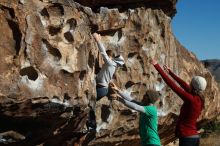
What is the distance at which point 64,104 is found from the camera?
8.24 m

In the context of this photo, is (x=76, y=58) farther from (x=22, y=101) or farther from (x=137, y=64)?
(x=137, y=64)

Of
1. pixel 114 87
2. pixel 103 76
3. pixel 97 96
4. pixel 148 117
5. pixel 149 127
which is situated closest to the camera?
pixel 148 117

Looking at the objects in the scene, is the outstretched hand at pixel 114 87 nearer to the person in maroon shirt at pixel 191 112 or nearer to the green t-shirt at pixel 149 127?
the green t-shirt at pixel 149 127

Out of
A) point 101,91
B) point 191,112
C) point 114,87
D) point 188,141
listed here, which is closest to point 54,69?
point 114,87

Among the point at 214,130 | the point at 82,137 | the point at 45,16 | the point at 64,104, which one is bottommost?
the point at 214,130

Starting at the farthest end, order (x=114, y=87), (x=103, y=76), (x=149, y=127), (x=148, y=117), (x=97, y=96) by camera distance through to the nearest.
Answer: (x=97, y=96) < (x=103, y=76) < (x=114, y=87) < (x=149, y=127) < (x=148, y=117)

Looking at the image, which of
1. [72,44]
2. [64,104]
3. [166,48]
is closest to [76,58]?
[72,44]

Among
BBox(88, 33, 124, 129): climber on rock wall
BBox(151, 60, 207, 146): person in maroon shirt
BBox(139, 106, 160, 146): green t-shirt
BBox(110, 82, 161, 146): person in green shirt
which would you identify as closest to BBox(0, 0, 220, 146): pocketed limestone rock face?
BBox(88, 33, 124, 129): climber on rock wall

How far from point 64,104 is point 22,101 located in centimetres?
76

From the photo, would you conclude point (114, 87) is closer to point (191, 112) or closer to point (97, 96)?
point (97, 96)

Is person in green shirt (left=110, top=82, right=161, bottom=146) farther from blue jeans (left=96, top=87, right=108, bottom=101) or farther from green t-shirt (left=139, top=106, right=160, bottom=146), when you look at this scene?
blue jeans (left=96, top=87, right=108, bottom=101)

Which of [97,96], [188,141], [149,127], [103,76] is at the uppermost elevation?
[103,76]

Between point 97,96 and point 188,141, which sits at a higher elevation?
point 97,96

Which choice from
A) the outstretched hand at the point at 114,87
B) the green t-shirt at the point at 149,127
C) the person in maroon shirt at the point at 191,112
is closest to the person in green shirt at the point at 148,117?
the green t-shirt at the point at 149,127
